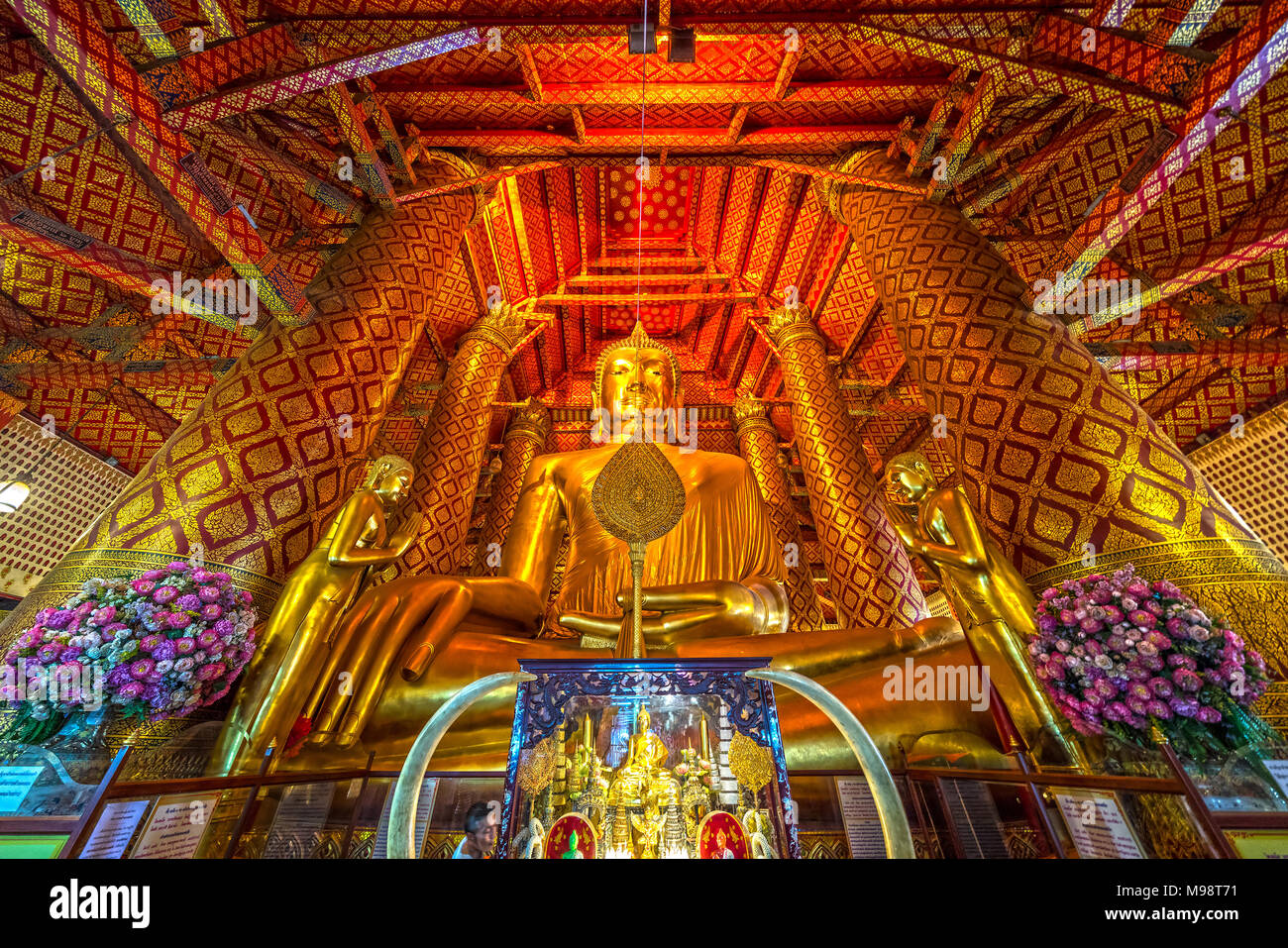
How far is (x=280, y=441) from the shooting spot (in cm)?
360

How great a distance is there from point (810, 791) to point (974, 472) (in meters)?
2.35

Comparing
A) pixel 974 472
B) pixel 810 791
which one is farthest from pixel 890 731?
pixel 974 472

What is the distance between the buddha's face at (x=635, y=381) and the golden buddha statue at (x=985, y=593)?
81.8 inches

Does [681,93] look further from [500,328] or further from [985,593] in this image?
[985,593]

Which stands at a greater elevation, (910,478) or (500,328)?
(500,328)

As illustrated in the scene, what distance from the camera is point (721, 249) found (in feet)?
26.0

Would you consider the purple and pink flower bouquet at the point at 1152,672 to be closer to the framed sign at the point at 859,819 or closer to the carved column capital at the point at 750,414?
the framed sign at the point at 859,819

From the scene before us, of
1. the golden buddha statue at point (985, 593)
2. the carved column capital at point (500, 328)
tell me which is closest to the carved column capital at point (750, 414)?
the carved column capital at point (500, 328)

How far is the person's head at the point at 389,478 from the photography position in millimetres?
3256

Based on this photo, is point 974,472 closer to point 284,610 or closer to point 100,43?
point 284,610

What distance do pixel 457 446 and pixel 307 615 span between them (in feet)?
9.90

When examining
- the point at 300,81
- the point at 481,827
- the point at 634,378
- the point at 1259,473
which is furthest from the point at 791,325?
the point at 481,827

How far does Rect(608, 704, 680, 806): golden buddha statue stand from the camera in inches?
57.9
